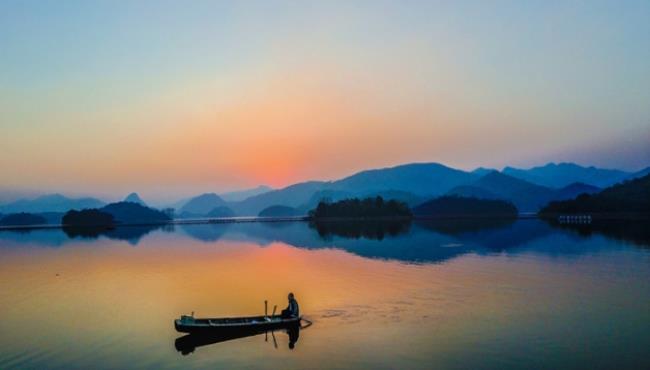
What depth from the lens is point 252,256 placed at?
6438cm

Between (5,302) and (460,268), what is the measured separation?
35.4 m

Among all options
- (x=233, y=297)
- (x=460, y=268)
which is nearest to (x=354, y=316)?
(x=233, y=297)

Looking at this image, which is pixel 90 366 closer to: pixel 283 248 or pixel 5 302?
pixel 5 302

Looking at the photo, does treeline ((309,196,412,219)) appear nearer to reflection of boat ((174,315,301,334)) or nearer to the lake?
the lake

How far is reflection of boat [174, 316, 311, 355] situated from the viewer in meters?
22.6

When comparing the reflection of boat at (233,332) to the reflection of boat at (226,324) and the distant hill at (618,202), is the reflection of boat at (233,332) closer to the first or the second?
the reflection of boat at (226,324)

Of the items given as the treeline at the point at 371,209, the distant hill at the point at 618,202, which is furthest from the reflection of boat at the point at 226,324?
the treeline at the point at 371,209

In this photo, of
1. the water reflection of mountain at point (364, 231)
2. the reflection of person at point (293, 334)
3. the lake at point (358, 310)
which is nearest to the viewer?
the lake at point (358, 310)

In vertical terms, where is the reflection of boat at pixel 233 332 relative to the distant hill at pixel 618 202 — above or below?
below

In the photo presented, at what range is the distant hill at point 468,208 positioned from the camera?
181m

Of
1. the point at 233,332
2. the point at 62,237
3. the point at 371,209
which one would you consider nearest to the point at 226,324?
the point at 233,332

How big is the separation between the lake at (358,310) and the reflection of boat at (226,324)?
1.93 ft

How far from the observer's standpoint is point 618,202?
445ft

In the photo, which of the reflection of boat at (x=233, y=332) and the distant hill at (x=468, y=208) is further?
the distant hill at (x=468, y=208)
